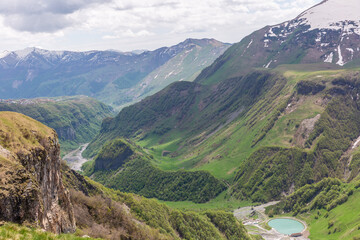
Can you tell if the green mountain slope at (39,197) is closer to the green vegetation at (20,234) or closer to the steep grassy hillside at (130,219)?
the green vegetation at (20,234)

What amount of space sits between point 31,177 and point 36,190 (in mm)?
2211

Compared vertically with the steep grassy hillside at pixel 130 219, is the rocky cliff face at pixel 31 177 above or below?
above

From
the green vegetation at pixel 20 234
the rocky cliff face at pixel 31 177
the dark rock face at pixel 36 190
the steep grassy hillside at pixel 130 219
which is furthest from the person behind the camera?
the steep grassy hillside at pixel 130 219

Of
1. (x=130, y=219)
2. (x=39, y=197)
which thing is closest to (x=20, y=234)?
(x=39, y=197)

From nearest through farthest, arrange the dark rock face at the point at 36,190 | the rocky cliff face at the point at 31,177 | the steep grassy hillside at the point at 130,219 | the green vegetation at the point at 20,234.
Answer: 1. the green vegetation at the point at 20,234
2. the dark rock face at the point at 36,190
3. the rocky cliff face at the point at 31,177
4. the steep grassy hillside at the point at 130,219

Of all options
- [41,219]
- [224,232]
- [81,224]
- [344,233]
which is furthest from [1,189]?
[344,233]

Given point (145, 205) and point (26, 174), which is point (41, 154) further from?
point (145, 205)

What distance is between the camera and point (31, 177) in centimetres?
4741

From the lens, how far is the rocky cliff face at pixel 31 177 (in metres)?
43.3

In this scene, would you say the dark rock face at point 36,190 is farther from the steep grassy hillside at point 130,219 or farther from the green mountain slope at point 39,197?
the steep grassy hillside at point 130,219

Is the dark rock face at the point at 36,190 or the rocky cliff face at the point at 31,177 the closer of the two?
the dark rock face at the point at 36,190

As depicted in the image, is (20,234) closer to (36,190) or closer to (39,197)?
(36,190)

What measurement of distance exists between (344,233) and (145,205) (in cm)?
12527

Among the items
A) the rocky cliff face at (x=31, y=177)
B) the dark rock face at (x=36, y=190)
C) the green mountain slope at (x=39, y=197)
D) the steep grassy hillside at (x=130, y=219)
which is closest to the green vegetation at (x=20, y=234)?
the green mountain slope at (x=39, y=197)
